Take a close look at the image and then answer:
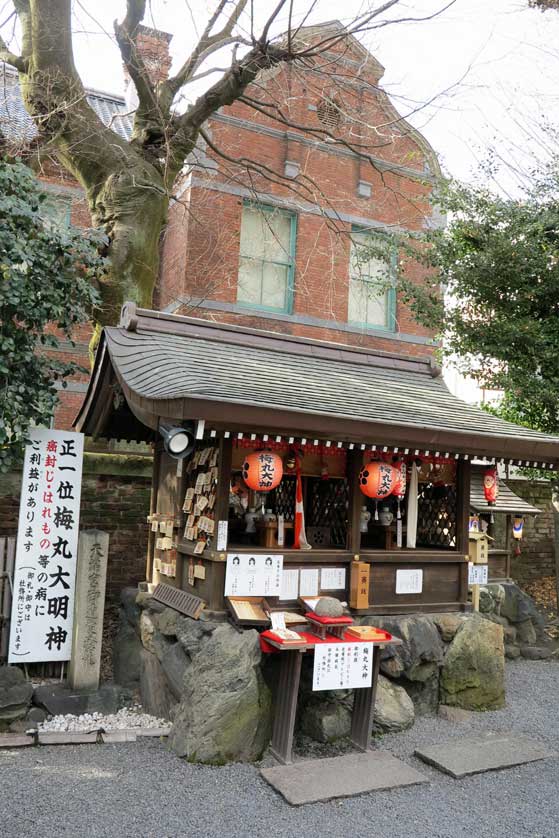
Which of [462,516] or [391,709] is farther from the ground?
[462,516]

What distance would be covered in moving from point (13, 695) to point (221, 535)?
2.51 meters

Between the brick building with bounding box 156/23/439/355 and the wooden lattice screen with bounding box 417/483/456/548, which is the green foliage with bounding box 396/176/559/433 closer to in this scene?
the brick building with bounding box 156/23/439/355

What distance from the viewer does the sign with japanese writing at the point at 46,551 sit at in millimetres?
6934

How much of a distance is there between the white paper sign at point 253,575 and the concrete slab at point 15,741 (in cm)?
209

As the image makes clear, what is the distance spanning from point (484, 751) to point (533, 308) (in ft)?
24.3

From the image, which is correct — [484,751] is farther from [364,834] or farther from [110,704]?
[110,704]

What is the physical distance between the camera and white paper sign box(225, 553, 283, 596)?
6180mm

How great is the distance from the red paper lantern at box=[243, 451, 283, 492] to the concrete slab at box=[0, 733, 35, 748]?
2.93m

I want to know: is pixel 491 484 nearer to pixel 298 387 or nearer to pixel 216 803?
pixel 298 387

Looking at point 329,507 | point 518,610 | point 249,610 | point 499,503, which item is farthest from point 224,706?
point 499,503

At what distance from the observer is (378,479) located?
6.62 metres

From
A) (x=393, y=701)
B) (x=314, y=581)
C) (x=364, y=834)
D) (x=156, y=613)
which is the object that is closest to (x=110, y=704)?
(x=156, y=613)

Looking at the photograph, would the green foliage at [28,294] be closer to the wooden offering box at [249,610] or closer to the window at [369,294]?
the wooden offering box at [249,610]

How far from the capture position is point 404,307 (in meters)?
15.7
